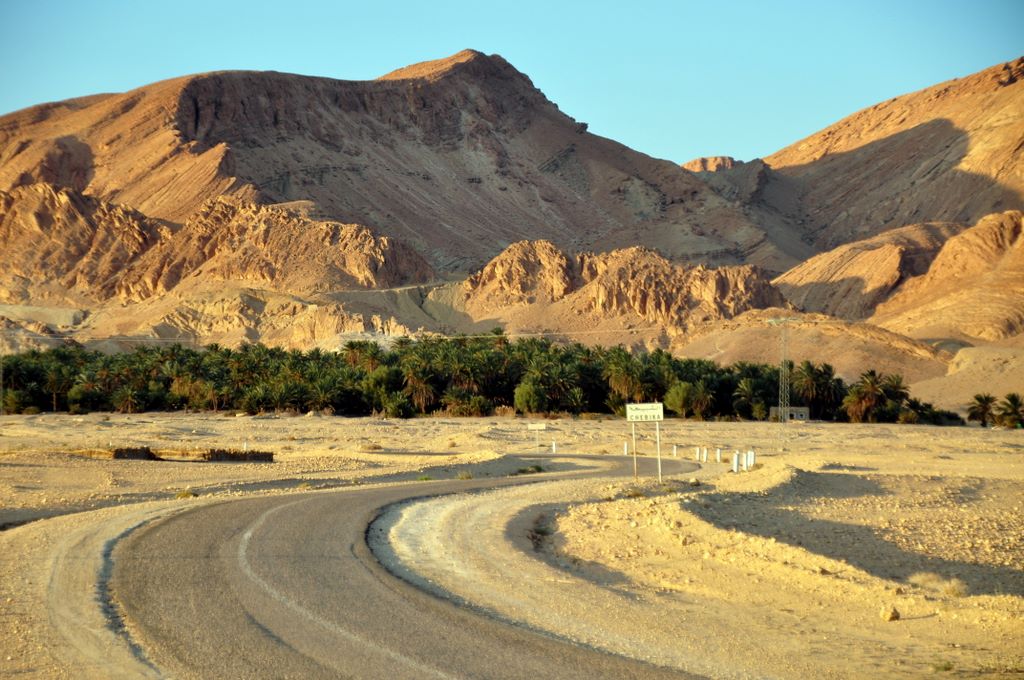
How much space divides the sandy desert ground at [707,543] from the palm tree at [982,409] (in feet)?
90.7

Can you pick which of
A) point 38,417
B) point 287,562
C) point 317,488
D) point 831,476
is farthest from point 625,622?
point 38,417

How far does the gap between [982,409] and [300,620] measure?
74738 mm

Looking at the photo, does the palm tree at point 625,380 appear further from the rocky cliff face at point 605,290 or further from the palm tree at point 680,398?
the rocky cliff face at point 605,290

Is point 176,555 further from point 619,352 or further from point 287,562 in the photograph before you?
point 619,352

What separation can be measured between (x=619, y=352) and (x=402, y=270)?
234 feet

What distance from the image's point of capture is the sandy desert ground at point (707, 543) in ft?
41.0

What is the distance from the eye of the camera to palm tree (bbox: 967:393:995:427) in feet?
260

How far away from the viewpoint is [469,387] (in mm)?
78188

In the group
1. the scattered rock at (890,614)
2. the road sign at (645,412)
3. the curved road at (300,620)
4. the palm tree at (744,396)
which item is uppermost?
the palm tree at (744,396)

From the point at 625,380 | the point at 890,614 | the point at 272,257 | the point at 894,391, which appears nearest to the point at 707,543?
the point at 890,614

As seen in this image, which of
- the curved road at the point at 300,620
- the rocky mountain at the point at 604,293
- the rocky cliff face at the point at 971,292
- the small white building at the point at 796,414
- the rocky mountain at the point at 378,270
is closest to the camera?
the curved road at the point at 300,620

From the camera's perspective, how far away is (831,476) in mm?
35906

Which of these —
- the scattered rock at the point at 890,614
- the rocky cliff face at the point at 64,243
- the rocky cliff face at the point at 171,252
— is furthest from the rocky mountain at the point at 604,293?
the scattered rock at the point at 890,614

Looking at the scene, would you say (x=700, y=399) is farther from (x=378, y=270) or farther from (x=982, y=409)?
(x=378, y=270)
